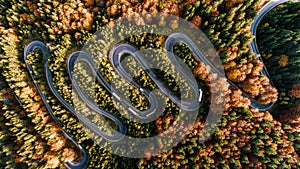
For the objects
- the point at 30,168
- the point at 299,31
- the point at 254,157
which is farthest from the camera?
the point at 30,168

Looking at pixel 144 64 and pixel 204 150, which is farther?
pixel 144 64

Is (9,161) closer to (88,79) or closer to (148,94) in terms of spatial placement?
(88,79)

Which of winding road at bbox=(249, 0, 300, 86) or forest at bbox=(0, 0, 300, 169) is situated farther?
winding road at bbox=(249, 0, 300, 86)

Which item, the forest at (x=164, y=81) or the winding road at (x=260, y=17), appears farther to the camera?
the winding road at (x=260, y=17)

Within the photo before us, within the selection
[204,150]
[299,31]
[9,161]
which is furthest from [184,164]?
[9,161]

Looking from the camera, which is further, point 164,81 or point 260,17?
point 260,17

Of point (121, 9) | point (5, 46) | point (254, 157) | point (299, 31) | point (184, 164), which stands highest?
point (5, 46)

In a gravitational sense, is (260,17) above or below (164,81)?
below

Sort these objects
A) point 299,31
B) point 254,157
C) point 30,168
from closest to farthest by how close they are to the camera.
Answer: point 254,157 → point 299,31 → point 30,168
